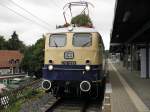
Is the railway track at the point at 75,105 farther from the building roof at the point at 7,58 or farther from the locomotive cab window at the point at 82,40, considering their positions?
the building roof at the point at 7,58

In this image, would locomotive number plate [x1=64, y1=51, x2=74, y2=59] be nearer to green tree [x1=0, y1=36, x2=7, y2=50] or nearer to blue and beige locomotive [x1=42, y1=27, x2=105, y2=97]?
blue and beige locomotive [x1=42, y1=27, x2=105, y2=97]

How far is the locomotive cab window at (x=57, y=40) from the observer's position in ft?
51.4

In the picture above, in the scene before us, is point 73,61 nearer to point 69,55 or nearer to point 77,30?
point 69,55

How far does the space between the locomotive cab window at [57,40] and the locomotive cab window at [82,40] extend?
43 cm

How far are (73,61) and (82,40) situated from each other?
3.17ft

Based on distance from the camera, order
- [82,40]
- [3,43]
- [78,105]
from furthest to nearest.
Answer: [3,43]
[78,105]
[82,40]

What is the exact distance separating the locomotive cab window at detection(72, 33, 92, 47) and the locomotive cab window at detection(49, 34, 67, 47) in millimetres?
429

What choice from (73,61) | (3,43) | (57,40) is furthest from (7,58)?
(73,61)

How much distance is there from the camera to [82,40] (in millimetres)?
15570

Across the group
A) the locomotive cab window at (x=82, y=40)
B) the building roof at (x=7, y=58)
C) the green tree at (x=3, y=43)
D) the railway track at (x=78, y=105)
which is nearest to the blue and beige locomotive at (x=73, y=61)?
the locomotive cab window at (x=82, y=40)

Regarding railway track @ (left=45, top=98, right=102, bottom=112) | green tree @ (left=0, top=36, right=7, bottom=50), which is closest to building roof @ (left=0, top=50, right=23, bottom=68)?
green tree @ (left=0, top=36, right=7, bottom=50)

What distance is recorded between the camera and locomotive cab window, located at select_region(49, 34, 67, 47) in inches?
617

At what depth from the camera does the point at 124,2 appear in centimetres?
1550

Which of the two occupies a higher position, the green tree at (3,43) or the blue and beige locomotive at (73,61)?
the green tree at (3,43)
